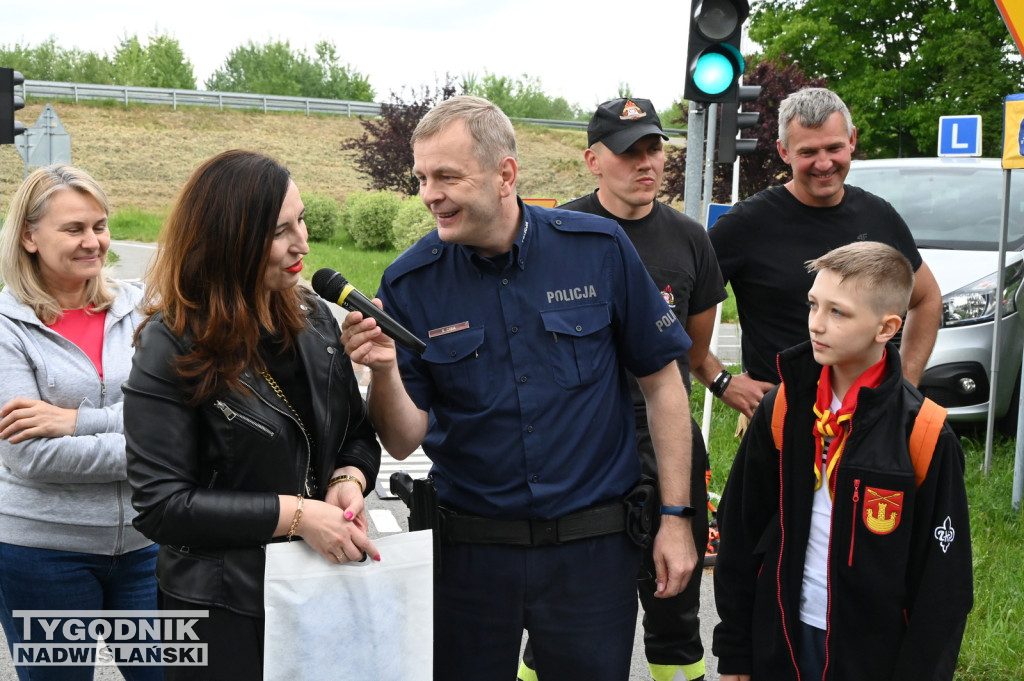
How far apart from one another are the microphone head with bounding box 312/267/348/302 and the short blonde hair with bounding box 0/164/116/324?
1.10 meters

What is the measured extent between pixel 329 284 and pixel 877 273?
1487 mm

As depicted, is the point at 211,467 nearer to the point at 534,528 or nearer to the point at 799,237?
→ the point at 534,528

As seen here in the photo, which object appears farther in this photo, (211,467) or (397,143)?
(397,143)

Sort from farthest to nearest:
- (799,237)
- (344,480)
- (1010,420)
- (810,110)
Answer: (1010,420) → (799,237) → (810,110) → (344,480)

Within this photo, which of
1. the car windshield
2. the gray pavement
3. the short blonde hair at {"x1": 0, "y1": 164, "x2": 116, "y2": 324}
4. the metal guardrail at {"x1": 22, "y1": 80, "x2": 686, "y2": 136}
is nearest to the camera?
the short blonde hair at {"x1": 0, "y1": 164, "x2": 116, "y2": 324}

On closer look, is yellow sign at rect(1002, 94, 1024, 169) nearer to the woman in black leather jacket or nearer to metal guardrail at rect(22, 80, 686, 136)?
the woman in black leather jacket

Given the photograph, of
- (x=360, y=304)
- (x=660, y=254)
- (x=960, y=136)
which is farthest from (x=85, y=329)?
(x=960, y=136)

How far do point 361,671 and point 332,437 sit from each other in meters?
0.56

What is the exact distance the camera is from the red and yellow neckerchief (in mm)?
2818

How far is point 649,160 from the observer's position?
402 centimetres

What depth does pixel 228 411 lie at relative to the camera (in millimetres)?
2365

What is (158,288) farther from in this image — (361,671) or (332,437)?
(361,671)

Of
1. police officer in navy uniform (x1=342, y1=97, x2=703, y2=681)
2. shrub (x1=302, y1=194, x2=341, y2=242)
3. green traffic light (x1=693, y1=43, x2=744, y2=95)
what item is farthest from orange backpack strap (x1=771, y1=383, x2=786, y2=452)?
shrub (x1=302, y1=194, x2=341, y2=242)

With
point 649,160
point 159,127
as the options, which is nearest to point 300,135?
point 159,127
